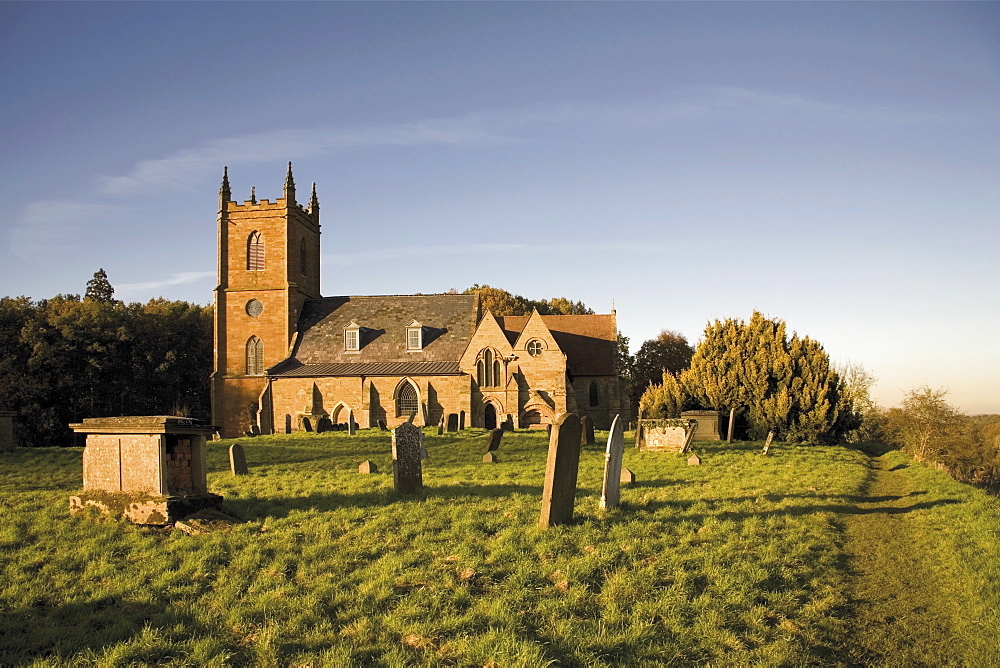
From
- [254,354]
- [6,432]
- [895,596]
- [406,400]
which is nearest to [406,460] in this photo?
[895,596]

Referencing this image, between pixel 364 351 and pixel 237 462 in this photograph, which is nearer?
pixel 237 462

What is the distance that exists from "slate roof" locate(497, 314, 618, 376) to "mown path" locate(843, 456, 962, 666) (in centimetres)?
3101

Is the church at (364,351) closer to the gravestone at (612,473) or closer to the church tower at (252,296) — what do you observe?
the church tower at (252,296)

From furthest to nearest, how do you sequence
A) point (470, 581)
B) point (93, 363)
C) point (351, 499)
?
point (93, 363) < point (351, 499) < point (470, 581)

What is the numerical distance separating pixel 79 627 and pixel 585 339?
1571 inches

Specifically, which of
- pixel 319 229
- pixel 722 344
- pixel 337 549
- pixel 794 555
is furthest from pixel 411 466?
pixel 319 229

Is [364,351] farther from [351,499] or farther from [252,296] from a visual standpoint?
[351,499]

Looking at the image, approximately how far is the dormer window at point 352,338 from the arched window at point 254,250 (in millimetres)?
7263

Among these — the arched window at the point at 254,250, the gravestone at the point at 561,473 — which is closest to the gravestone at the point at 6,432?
the gravestone at the point at 561,473

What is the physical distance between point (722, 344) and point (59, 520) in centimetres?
2887

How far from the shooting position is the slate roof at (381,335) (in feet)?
142

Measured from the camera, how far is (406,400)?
139 feet

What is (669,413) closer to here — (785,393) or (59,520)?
(785,393)

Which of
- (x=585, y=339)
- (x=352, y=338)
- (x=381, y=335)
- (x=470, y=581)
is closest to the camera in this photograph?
(x=470, y=581)
